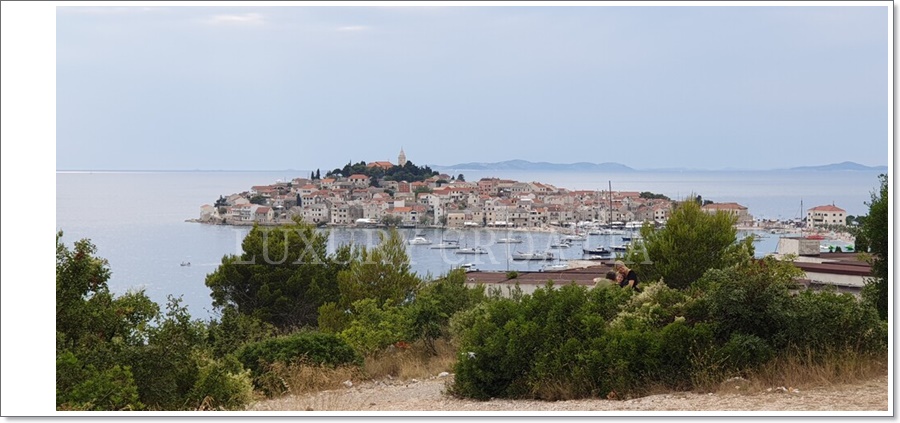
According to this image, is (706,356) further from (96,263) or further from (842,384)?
(96,263)

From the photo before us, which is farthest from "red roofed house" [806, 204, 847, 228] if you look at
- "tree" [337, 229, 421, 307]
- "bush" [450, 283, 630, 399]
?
"bush" [450, 283, 630, 399]

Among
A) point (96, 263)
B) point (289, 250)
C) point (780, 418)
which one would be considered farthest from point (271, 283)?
point (780, 418)

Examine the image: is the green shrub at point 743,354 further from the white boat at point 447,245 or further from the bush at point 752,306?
the white boat at point 447,245

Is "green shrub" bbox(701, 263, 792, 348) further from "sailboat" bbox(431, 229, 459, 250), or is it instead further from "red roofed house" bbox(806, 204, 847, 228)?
"sailboat" bbox(431, 229, 459, 250)

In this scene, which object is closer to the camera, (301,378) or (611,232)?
(301,378)

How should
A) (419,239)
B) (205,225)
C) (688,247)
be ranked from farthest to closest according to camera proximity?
(205,225)
(419,239)
(688,247)

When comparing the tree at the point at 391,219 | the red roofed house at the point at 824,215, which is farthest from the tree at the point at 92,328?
the tree at the point at 391,219

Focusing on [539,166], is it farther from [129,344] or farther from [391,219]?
[129,344]

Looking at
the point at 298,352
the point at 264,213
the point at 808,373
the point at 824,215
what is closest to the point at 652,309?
the point at 808,373
